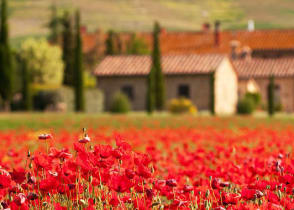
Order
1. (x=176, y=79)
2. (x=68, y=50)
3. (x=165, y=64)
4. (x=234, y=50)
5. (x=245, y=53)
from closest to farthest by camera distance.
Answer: (x=176, y=79) → (x=165, y=64) → (x=68, y=50) → (x=245, y=53) → (x=234, y=50)

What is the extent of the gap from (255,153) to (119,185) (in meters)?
4.83

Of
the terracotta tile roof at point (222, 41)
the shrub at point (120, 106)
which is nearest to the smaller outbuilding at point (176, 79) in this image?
the shrub at point (120, 106)

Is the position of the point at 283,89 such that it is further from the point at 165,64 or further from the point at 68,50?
the point at 68,50

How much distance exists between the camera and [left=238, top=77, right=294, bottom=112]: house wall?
49875mm

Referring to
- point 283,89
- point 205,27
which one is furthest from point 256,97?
point 205,27

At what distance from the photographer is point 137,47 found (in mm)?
58531

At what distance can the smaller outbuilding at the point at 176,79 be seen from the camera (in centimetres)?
4403

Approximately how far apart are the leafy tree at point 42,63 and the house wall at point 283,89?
18307mm

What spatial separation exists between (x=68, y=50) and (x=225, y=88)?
12743 millimetres

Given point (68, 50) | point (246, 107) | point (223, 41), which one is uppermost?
point (223, 41)

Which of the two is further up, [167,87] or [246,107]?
[167,87]

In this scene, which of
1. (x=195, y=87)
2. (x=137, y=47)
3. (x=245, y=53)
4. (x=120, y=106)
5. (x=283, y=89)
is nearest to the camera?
(x=120, y=106)

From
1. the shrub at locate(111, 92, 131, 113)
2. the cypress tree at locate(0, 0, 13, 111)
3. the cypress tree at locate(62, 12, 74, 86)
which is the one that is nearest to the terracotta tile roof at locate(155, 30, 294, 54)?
the cypress tree at locate(62, 12, 74, 86)

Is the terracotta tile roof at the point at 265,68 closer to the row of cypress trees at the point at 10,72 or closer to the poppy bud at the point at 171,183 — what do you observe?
the row of cypress trees at the point at 10,72
